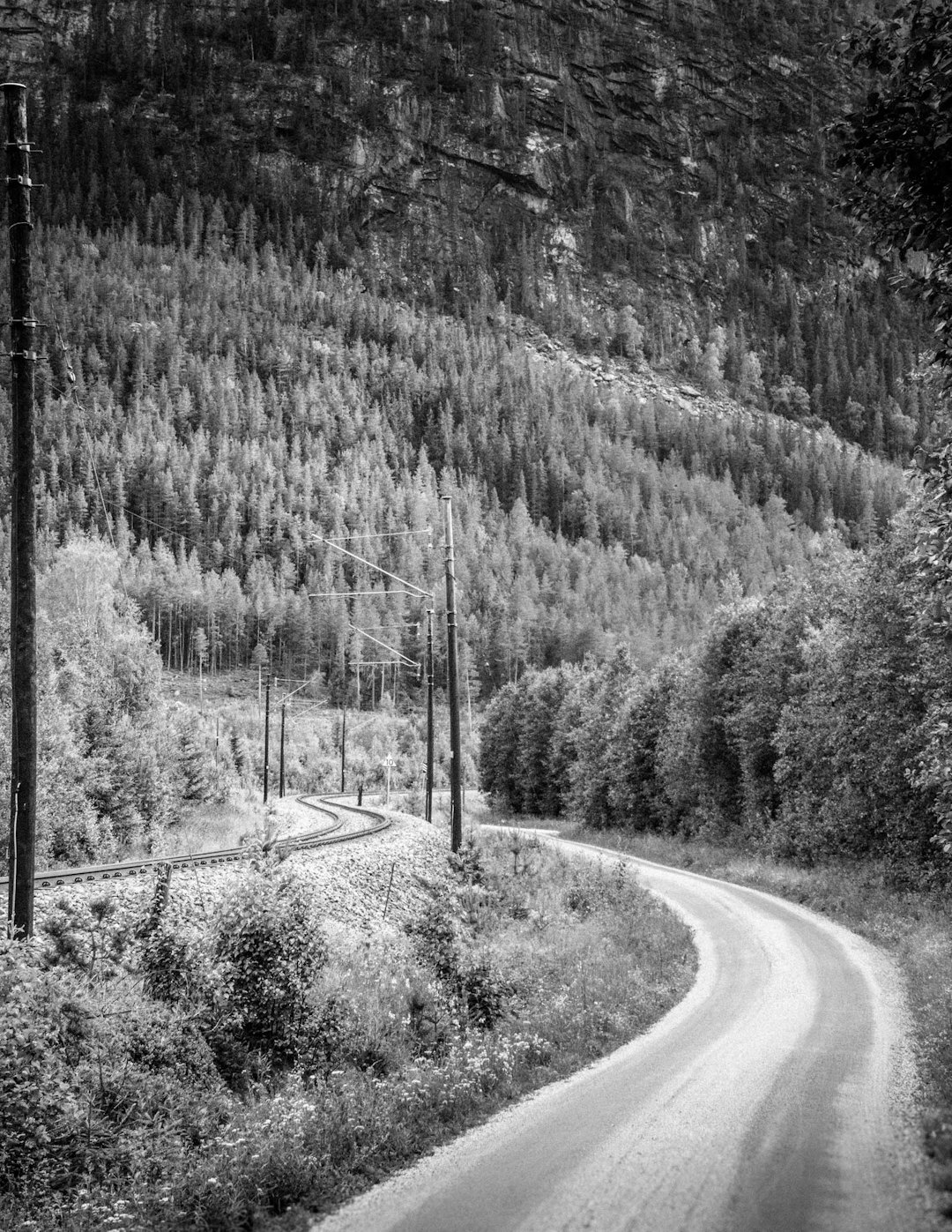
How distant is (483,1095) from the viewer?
39.8ft

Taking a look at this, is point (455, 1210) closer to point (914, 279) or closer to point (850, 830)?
point (914, 279)

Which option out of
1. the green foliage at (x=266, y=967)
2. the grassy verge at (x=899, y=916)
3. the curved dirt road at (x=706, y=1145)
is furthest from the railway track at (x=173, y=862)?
the grassy verge at (x=899, y=916)

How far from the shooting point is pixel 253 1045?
13.3 metres

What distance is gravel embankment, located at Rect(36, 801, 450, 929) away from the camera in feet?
60.6

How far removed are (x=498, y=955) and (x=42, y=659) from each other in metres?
33.1

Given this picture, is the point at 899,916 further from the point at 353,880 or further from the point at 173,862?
the point at 173,862

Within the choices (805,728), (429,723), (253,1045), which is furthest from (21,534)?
(429,723)

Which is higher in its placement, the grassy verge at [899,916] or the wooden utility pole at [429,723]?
the wooden utility pole at [429,723]

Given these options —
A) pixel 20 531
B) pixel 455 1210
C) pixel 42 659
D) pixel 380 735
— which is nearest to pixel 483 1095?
pixel 455 1210

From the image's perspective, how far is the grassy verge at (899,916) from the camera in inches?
440

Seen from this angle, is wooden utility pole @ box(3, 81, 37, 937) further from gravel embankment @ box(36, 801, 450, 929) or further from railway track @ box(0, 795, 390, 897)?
railway track @ box(0, 795, 390, 897)

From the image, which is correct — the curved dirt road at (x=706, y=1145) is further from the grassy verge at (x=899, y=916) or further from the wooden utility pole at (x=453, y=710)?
the wooden utility pole at (x=453, y=710)

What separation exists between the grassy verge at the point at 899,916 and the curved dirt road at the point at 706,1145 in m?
0.35

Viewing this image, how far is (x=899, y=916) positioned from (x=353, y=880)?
598 inches
